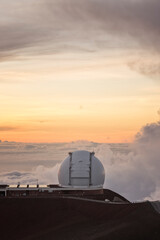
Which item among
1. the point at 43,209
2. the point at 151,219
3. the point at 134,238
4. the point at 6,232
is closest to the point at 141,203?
the point at 151,219

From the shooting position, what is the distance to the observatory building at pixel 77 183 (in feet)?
213

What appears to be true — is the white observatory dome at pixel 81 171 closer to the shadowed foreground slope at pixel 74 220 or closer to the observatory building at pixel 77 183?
the observatory building at pixel 77 183

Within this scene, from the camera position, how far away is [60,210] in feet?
178

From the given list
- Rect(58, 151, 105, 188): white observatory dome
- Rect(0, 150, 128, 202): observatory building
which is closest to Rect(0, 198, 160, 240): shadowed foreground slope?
Rect(0, 150, 128, 202): observatory building

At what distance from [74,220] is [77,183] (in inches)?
549

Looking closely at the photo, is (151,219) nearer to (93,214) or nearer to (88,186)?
(93,214)

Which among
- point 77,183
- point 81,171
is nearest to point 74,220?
point 77,183

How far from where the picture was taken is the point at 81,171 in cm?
6644

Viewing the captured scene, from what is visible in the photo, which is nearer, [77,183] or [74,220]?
[74,220]

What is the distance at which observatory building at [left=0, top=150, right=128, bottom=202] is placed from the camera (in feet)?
213

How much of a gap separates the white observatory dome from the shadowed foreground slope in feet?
34.6

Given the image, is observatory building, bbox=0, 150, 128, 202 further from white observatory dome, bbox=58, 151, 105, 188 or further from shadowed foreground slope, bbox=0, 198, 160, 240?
shadowed foreground slope, bbox=0, 198, 160, 240

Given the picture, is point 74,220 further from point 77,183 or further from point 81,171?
point 81,171

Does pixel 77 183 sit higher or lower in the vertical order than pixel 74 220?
higher
